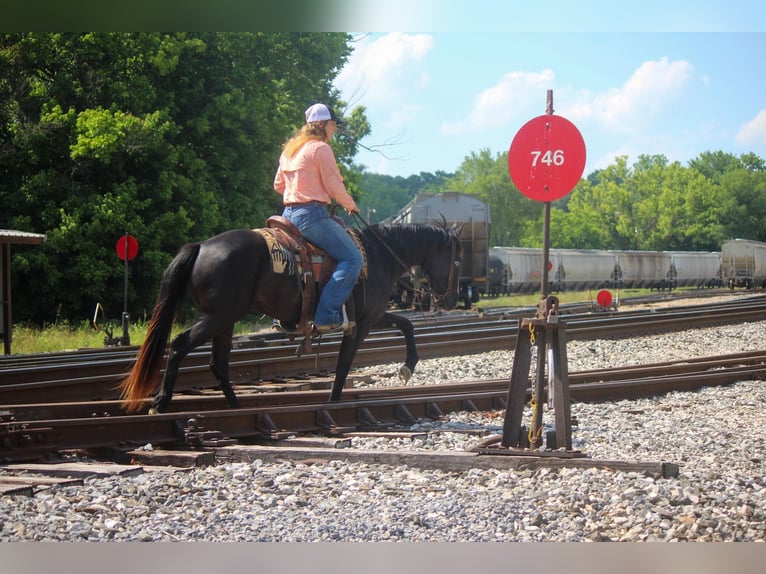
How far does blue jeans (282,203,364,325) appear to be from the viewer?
313 inches

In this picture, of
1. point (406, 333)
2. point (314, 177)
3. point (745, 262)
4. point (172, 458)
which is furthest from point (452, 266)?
point (745, 262)

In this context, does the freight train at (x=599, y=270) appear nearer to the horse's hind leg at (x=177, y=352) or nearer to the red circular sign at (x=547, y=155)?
the horse's hind leg at (x=177, y=352)

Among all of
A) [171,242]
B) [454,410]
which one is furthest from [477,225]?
[454,410]

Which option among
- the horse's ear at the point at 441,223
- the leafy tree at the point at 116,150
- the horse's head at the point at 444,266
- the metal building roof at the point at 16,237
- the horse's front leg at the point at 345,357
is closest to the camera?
the horse's front leg at the point at 345,357

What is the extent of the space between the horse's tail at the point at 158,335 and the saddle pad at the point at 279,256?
619 millimetres

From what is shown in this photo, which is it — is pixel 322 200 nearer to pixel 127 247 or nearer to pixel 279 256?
pixel 279 256

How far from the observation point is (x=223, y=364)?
814cm

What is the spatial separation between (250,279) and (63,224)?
17.8 meters

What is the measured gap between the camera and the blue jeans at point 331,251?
795cm

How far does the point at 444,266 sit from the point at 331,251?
5.53ft

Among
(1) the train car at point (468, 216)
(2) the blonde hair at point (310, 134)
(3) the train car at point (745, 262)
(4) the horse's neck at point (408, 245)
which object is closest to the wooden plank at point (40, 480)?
(2) the blonde hair at point (310, 134)

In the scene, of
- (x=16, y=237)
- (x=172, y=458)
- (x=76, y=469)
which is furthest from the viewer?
(x=16, y=237)

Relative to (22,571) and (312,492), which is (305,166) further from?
(22,571)

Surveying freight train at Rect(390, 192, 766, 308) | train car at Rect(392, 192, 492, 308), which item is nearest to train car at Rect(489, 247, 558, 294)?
freight train at Rect(390, 192, 766, 308)
